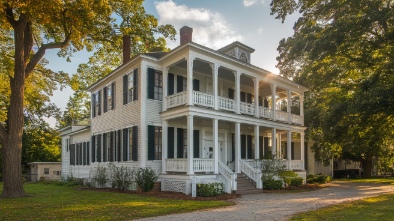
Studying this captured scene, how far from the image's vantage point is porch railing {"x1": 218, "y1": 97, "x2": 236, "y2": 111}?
1990 centimetres

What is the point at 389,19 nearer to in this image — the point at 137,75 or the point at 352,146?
the point at 137,75

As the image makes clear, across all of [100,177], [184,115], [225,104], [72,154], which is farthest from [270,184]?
[72,154]

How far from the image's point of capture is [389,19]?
55.5 ft

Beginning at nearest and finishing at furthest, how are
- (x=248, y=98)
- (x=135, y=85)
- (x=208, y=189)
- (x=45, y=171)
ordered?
(x=208, y=189)
(x=135, y=85)
(x=248, y=98)
(x=45, y=171)

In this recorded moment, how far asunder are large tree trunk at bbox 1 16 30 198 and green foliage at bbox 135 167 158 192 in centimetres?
587

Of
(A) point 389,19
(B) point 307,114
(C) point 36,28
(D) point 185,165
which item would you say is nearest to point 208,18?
(D) point 185,165

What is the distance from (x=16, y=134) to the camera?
18.1 meters

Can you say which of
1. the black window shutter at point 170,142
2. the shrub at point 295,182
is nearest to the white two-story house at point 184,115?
the black window shutter at point 170,142

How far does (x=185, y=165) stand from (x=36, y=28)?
45.4 ft

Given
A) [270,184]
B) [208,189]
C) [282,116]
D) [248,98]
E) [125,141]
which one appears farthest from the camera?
[248,98]

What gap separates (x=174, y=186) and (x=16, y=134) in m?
8.67

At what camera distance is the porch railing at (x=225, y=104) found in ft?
65.3

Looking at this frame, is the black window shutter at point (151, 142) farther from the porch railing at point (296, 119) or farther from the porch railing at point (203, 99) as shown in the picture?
the porch railing at point (296, 119)

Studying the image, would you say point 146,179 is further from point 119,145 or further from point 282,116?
point 282,116
